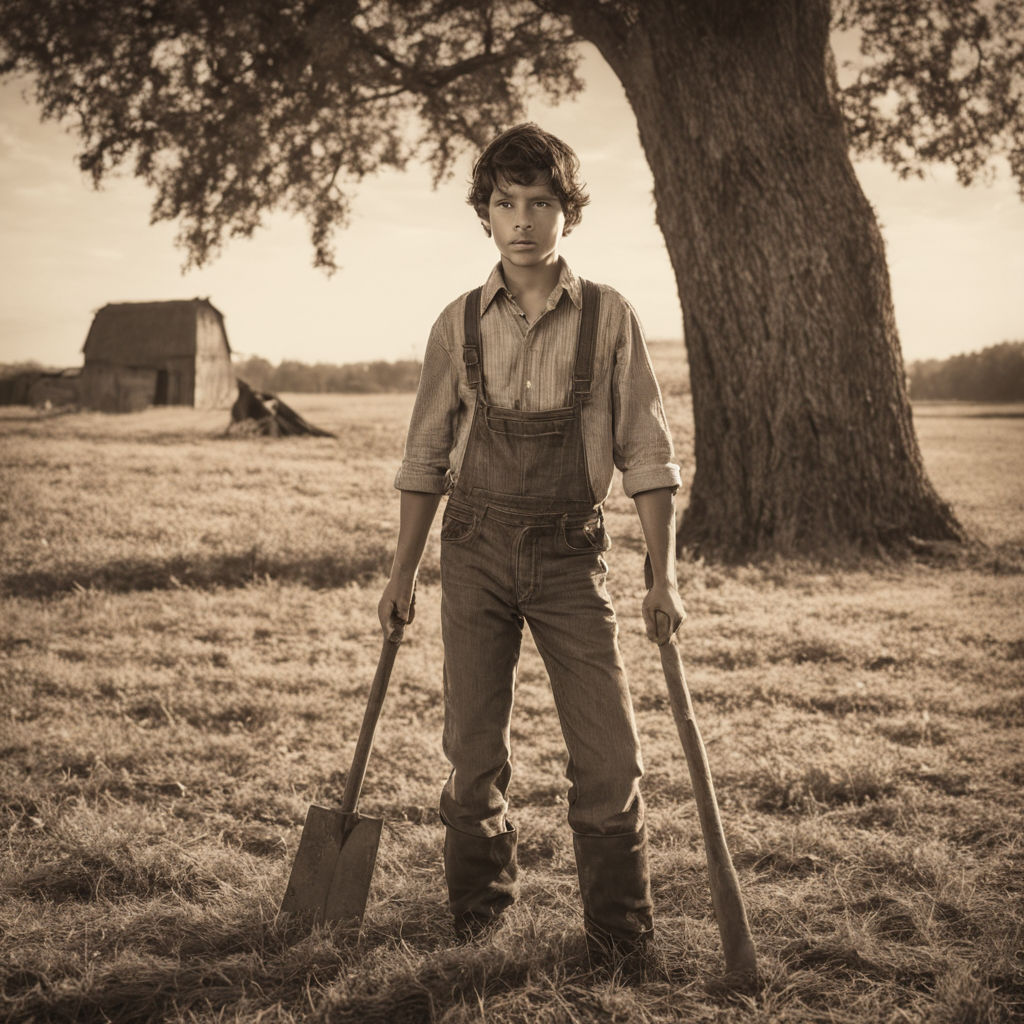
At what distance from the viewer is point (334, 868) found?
2.80m

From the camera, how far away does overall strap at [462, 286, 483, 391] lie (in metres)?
2.66

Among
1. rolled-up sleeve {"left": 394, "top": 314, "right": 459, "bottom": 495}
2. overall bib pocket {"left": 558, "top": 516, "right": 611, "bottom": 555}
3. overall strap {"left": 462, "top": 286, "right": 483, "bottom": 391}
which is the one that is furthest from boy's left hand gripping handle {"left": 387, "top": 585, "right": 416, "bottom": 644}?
overall strap {"left": 462, "top": 286, "right": 483, "bottom": 391}

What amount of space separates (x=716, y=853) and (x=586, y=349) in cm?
132

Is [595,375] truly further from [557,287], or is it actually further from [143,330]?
[143,330]

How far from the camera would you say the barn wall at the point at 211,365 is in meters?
28.7

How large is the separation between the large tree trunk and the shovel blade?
6.19 meters

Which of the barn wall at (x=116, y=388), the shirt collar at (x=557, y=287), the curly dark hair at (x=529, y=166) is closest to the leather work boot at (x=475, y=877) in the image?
the shirt collar at (x=557, y=287)

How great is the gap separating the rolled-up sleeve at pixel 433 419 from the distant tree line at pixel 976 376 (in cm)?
1897

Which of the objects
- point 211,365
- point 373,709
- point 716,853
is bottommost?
point 716,853

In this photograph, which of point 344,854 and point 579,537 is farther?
point 344,854

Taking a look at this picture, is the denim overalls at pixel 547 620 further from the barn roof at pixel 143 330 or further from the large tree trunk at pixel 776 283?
the barn roof at pixel 143 330

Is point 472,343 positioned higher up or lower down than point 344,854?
higher up

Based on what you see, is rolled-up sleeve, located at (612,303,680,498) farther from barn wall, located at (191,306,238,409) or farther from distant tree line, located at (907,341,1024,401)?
barn wall, located at (191,306,238,409)

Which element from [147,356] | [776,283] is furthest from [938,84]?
[147,356]
